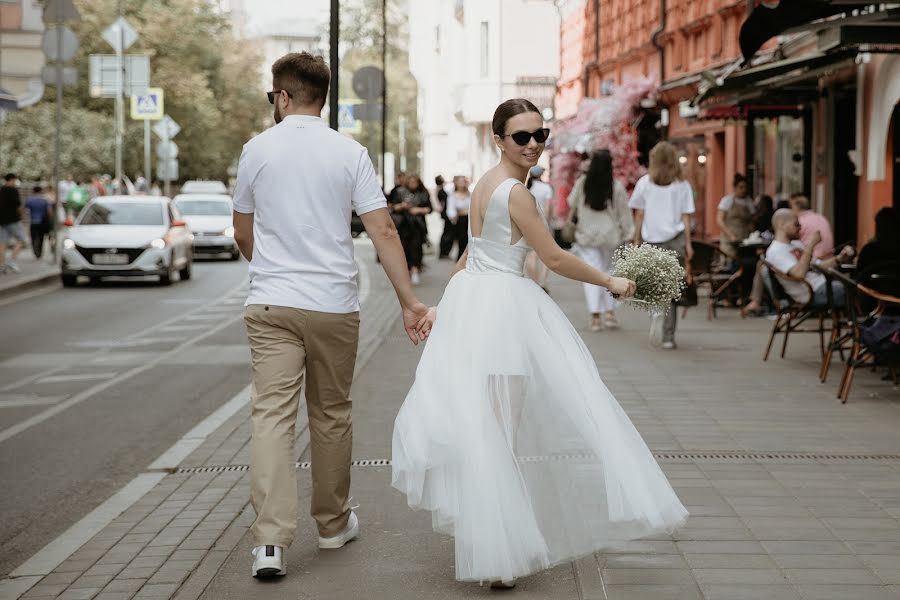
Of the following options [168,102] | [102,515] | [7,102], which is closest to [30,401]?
[102,515]

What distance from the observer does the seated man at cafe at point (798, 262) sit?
12.8 meters

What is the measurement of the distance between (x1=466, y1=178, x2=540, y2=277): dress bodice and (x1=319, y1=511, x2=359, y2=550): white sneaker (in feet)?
4.12

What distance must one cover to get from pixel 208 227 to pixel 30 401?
23.3 metres

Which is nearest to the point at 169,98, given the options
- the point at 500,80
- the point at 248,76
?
the point at 500,80

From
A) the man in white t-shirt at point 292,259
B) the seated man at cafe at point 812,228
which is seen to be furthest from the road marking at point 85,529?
the seated man at cafe at point 812,228

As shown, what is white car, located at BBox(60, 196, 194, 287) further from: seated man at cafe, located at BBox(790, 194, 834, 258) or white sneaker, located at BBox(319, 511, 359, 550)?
white sneaker, located at BBox(319, 511, 359, 550)

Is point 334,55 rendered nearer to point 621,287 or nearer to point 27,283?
point 621,287

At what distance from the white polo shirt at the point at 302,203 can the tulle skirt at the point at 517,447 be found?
528 millimetres

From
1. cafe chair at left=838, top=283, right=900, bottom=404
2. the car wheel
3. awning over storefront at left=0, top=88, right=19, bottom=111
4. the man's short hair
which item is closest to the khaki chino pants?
the man's short hair

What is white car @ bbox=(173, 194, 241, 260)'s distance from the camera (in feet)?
113

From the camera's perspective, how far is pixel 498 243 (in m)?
5.62

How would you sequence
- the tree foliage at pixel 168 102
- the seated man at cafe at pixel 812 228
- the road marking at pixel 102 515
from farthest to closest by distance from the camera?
1. the tree foliage at pixel 168 102
2. the seated man at cafe at pixel 812 228
3. the road marking at pixel 102 515

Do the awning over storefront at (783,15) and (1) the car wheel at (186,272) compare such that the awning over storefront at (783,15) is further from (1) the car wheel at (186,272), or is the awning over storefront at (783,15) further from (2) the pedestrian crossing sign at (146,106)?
(2) the pedestrian crossing sign at (146,106)

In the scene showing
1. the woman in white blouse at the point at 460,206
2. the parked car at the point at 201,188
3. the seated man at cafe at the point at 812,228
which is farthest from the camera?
the parked car at the point at 201,188
